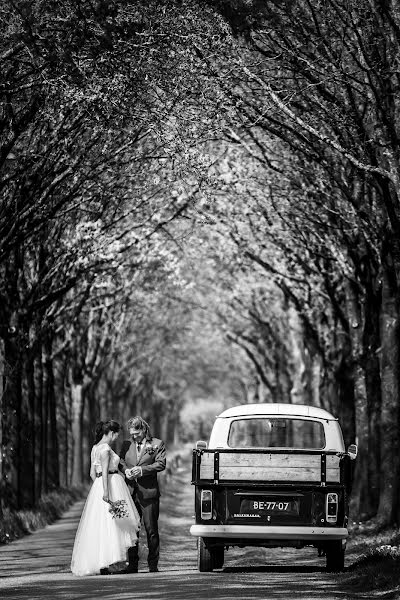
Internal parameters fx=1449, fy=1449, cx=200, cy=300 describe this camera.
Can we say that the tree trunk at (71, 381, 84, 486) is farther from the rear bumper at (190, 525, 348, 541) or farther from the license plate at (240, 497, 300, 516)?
the rear bumper at (190, 525, 348, 541)

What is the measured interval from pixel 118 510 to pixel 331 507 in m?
2.52

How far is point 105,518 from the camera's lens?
1700 cm

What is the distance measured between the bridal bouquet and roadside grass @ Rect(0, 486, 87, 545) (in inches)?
288

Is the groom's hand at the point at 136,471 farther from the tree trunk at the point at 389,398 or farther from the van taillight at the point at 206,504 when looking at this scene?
the tree trunk at the point at 389,398

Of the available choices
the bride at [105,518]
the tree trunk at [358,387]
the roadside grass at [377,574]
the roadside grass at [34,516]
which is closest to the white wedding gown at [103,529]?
the bride at [105,518]

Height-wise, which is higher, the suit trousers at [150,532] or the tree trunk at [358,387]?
the tree trunk at [358,387]

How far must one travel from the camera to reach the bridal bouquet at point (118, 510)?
1694cm

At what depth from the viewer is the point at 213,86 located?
21453mm

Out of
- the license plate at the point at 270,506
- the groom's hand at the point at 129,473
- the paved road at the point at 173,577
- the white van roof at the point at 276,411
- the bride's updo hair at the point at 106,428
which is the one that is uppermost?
the white van roof at the point at 276,411

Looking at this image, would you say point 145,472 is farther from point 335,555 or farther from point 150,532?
point 335,555

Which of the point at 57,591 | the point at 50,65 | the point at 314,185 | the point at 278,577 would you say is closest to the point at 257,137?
the point at 314,185

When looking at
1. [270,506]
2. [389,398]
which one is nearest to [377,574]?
[270,506]

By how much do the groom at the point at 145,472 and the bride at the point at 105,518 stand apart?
24cm

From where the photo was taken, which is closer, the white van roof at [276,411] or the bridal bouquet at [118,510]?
the bridal bouquet at [118,510]
